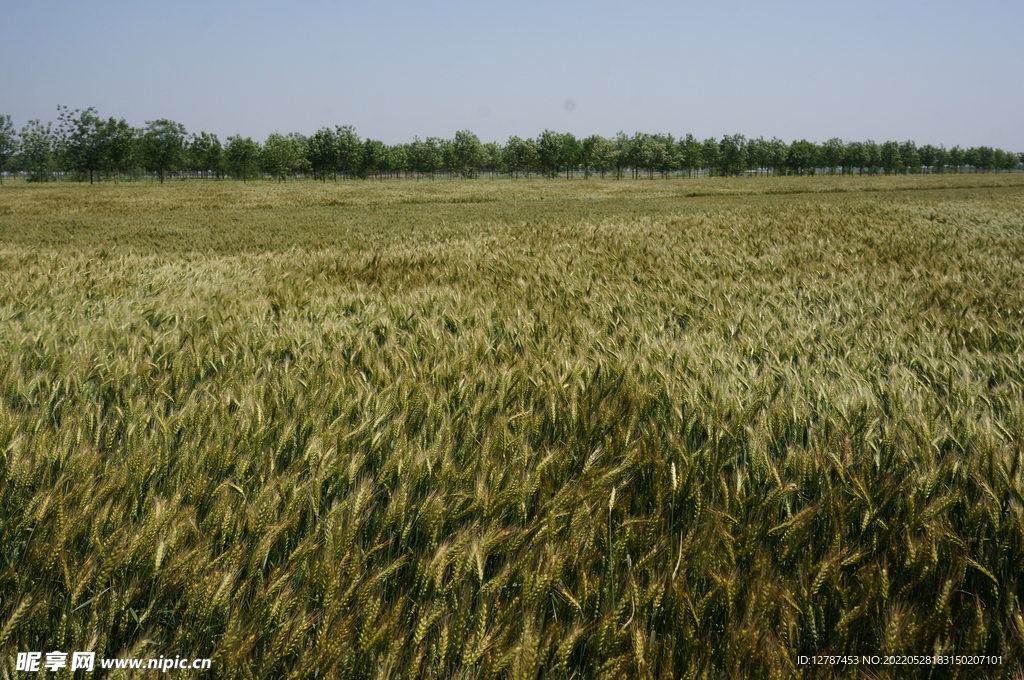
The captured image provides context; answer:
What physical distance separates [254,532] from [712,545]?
110 centimetres

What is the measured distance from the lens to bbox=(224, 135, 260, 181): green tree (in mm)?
92000

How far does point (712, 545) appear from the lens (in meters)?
1.36

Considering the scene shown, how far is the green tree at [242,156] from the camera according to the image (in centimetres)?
9200

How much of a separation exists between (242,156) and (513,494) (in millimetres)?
104731

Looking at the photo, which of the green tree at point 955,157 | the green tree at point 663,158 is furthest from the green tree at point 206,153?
the green tree at point 955,157

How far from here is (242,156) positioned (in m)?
92.0

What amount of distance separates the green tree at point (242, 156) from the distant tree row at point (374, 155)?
0.53 feet

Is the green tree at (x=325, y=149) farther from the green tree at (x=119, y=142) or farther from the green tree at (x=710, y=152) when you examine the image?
the green tree at (x=710, y=152)

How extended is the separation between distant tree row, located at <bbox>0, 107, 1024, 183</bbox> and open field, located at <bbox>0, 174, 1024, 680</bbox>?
300 feet

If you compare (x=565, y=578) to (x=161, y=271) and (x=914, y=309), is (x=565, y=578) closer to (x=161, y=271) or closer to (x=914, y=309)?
(x=914, y=309)

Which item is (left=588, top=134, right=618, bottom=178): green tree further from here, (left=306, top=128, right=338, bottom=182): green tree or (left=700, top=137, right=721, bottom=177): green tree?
(left=306, top=128, right=338, bottom=182): green tree

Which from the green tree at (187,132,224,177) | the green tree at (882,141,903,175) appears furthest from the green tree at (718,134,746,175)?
the green tree at (187,132,224,177)

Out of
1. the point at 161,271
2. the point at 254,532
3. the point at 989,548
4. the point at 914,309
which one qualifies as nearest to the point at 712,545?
the point at 989,548

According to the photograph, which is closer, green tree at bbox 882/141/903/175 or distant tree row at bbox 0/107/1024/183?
distant tree row at bbox 0/107/1024/183
